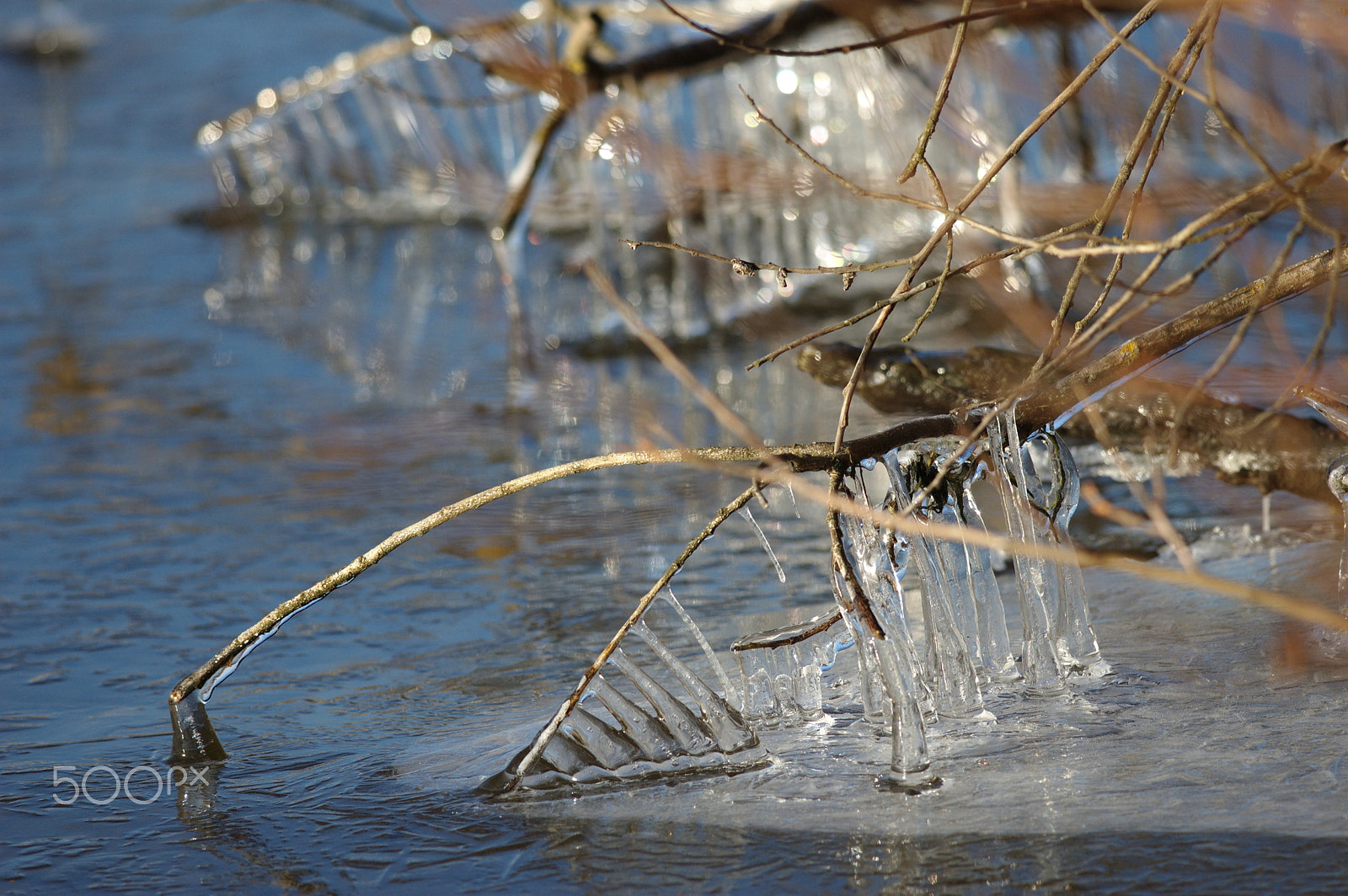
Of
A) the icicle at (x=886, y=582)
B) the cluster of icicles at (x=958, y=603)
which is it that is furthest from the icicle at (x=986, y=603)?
the icicle at (x=886, y=582)

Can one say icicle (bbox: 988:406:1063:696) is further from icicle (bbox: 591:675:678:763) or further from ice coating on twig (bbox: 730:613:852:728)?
icicle (bbox: 591:675:678:763)

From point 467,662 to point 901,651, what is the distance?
885 mm

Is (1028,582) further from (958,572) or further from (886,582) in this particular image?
(886,582)

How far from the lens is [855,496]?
2.04 m

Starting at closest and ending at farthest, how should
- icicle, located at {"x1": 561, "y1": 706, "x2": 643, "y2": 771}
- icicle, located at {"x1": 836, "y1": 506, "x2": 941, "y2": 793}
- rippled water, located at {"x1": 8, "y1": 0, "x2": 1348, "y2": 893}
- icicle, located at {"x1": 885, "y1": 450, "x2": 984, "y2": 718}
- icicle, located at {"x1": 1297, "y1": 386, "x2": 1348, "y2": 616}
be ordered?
rippled water, located at {"x1": 8, "y1": 0, "x2": 1348, "y2": 893} < icicle, located at {"x1": 836, "y1": 506, "x2": 941, "y2": 793} < icicle, located at {"x1": 561, "y1": 706, "x2": 643, "y2": 771} < icicle, located at {"x1": 885, "y1": 450, "x2": 984, "y2": 718} < icicle, located at {"x1": 1297, "y1": 386, "x2": 1348, "y2": 616}

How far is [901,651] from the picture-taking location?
1.96 metres

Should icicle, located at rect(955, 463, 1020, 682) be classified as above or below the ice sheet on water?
above

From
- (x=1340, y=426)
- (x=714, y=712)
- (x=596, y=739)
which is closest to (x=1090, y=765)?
(x=714, y=712)

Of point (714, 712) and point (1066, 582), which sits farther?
→ point (1066, 582)

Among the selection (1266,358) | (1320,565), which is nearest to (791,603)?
(1320,565)

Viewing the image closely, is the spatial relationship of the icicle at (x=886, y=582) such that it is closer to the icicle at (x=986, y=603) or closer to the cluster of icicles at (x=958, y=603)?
the cluster of icicles at (x=958, y=603)

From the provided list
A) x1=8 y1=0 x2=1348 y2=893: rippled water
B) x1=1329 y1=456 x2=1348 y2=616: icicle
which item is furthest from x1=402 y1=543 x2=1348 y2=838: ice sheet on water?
x1=1329 y1=456 x2=1348 y2=616: icicle

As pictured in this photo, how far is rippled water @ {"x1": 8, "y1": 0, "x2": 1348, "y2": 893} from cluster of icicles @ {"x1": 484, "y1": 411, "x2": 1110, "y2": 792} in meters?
0.07

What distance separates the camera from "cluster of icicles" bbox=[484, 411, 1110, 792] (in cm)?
195
